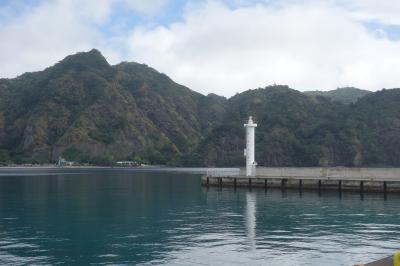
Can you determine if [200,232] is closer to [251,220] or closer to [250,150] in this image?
[251,220]

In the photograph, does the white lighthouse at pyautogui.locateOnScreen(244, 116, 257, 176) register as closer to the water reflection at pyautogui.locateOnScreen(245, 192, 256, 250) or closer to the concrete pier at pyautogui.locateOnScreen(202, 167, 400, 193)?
the concrete pier at pyautogui.locateOnScreen(202, 167, 400, 193)

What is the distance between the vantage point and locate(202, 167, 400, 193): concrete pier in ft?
250

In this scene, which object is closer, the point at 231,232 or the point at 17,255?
the point at 17,255

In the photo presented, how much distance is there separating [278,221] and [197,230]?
360 inches

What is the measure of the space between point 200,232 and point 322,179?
46.8m

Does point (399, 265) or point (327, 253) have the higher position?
point (399, 265)

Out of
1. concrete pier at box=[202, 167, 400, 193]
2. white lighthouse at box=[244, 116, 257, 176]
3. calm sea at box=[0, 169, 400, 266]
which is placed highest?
white lighthouse at box=[244, 116, 257, 176]

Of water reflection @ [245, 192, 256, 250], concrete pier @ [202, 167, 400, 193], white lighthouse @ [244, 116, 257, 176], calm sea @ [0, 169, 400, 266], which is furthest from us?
white lighthouse @ [244, 116, 257, 176]

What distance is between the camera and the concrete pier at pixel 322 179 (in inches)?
3004

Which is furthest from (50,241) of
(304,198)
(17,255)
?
(304,198)

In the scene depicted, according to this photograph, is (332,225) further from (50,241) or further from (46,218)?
(46,218)

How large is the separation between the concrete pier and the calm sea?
31.1 feet

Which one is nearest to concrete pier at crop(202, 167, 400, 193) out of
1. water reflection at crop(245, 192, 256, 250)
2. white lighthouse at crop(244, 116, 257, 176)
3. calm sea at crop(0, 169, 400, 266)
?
white lighthouse at crop(244, 116, 257, 176)

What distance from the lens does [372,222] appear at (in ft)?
147
